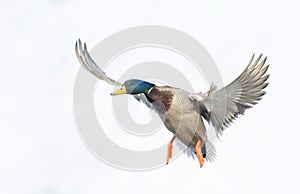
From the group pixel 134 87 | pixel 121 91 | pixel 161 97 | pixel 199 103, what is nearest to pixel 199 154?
pixel 199 103

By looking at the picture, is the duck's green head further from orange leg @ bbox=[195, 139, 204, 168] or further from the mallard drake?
orange leg @ bbox=[195, 139, 204, 168]

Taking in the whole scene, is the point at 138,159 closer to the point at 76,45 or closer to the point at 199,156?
the point at 199,156

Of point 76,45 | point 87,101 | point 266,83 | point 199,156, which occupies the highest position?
point 76,45

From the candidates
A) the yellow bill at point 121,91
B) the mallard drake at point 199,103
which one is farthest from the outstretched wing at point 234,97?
the yellow bill at point 121,91

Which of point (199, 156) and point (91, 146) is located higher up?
point (91, 146)

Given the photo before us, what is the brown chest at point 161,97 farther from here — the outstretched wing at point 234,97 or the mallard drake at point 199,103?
the outstretched wing at point 234,97

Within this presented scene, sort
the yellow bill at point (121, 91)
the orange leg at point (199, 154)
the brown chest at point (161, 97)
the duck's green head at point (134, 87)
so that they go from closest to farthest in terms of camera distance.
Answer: the brown chest at point (161, 97)
the duck's green head at point (134, 87)
the yellow bill at point (121, 91)
the orange leg at point (199, 154)

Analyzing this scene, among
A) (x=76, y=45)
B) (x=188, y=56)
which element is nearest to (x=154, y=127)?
(x=188, y=56)
